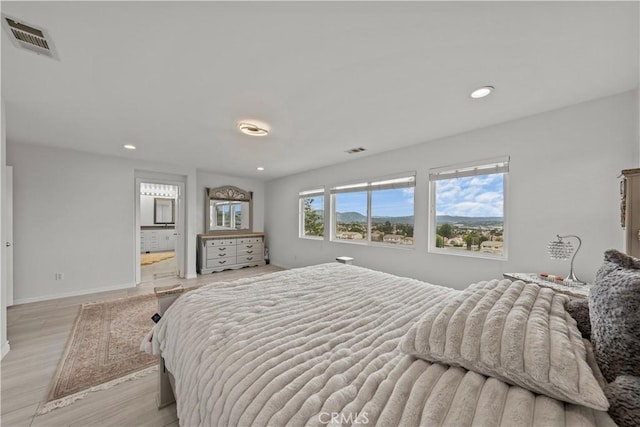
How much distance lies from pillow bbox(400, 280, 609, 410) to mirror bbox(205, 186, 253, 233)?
5698mm

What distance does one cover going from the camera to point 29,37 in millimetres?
1389

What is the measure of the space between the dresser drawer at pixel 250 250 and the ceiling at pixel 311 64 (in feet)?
11.7

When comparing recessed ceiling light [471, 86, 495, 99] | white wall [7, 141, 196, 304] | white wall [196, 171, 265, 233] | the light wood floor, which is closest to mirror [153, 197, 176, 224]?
white wall [196, 171, 265, 233]

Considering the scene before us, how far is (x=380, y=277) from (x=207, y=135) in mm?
2743

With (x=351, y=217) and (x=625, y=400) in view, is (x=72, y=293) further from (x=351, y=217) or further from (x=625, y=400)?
(x=625, y=400)

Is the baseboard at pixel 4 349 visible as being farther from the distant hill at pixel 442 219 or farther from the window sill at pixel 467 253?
the window sill at pixel 467 253

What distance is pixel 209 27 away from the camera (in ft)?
4.32

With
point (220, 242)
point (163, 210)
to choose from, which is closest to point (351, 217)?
point (220, 242)

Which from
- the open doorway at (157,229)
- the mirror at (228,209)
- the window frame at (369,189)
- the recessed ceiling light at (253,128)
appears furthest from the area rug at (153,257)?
the recessed ceiling light at (253,128)

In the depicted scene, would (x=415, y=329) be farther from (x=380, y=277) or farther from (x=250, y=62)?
(x=250, y=62)

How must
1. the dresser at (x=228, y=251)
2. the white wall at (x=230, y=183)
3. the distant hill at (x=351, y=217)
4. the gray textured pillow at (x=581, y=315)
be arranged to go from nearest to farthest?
the gray textured pillow at (x=581, y=315) < the distant hill at (x=351, y=217) < the dresser at (x=228, y=251) < the white wall at (x=230, y=183)

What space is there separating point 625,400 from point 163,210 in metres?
10.2

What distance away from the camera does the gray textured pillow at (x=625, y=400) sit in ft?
1.67

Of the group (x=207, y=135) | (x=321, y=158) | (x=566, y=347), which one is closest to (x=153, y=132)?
(x=207, y=135)
